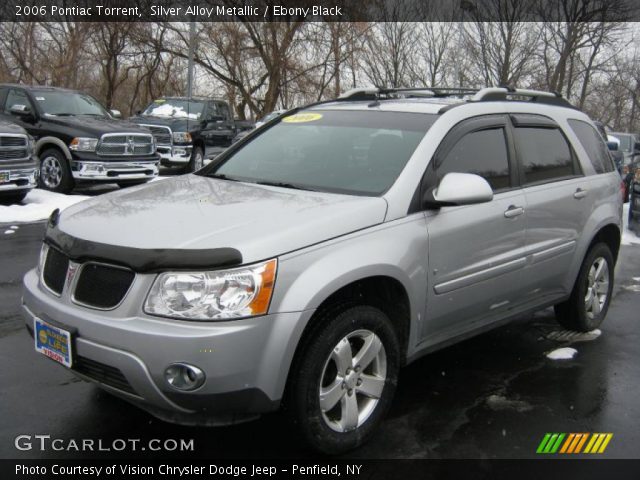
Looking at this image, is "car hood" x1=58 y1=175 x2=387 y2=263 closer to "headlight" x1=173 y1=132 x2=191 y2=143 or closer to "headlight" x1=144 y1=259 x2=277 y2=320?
"headlight" x1=144 y1=259 x2=277 y2=320

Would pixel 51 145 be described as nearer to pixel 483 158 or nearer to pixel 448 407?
pixel 483 158

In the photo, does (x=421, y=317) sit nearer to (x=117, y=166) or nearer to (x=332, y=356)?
(x=332, y=356)

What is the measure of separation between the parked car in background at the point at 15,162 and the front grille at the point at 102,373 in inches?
296

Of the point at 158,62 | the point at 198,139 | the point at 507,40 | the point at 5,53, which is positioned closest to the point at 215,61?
the point at 158,62

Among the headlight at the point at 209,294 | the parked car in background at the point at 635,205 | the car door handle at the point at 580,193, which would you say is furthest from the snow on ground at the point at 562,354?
the parked car in background at the point at 635,205

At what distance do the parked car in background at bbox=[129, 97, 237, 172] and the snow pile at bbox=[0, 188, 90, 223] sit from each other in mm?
4201

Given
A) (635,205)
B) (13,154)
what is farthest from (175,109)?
(635,205)

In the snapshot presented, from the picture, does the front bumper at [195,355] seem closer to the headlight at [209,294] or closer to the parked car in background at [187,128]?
the headlight at [209,294]

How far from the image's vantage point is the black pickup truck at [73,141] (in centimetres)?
1132

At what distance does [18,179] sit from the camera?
967cm

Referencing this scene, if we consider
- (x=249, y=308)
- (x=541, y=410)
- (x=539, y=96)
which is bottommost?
(x=541, y=410)

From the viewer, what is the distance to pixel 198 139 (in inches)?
638

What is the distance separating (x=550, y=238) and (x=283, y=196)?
2.02 m

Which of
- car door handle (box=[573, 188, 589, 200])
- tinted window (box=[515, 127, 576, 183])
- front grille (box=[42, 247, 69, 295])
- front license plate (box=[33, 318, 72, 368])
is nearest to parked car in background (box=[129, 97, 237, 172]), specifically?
tinted window (box=[515, 127, 576, 183])
